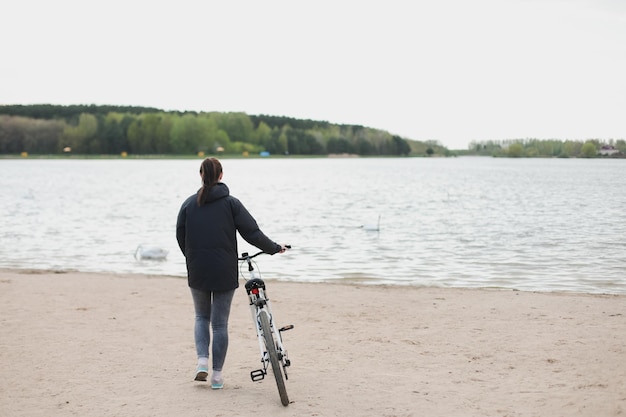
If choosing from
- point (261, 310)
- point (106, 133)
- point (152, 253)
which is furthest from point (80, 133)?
point (261, 310)

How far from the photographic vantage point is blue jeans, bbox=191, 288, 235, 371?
252 inches

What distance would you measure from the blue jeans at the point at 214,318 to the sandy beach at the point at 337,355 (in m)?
0.39

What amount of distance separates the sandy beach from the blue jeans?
0.39 metres

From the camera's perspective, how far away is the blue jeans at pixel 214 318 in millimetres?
6410

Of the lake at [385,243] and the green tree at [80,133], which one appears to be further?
the green tree at [80,133]

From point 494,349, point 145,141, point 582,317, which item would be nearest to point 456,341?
point 494,349

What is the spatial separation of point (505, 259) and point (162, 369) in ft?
46.2

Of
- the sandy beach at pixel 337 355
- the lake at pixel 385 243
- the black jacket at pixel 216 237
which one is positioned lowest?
the lake at pixel 385 243

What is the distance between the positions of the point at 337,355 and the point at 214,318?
87.0 inches

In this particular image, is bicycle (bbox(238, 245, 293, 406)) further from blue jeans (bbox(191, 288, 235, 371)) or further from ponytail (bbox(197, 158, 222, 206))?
ponytail (bbox(197, 158, 222, 206))

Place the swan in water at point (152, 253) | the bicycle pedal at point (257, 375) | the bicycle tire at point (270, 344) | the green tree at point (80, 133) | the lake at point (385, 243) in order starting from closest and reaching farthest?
the bicycle tire at point (270, 344)
the bicycle pedal at point (257, 375)
the lake at point (385, 243)
the swan in water at point (152, 253)
the green tree at point (80, 133)

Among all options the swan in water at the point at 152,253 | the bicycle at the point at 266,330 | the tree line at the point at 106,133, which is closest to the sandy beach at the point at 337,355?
the bicycle at the point at 266,330

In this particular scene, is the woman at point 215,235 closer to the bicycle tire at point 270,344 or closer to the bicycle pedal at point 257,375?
the bicycle tire at point 270,344

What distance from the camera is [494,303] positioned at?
11547 millimetres
